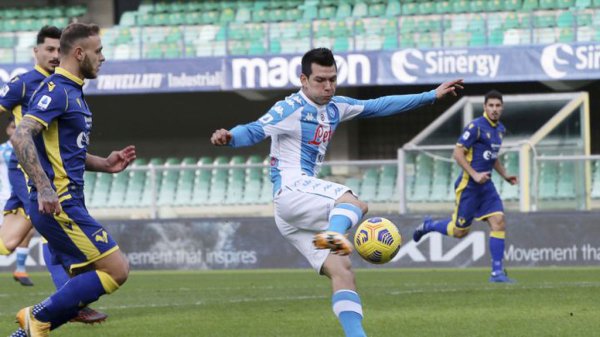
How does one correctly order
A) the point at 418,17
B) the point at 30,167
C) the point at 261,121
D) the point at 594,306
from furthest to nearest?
the point at 418,17
the point at 594,306
the point at 261,121
the point at 30,167

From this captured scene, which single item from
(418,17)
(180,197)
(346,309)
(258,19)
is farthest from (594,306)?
(258,19)

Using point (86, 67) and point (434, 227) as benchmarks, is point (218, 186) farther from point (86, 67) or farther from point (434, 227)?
point (86, 67)

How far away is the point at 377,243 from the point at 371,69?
603 inches

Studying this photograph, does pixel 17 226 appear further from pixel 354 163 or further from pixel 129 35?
pixel 129 35

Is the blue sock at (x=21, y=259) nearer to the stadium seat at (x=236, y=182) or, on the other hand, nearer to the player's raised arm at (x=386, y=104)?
the stadium seat at (x=236, y=182)

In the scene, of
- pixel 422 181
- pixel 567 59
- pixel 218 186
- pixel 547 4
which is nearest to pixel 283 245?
pixel 218 186

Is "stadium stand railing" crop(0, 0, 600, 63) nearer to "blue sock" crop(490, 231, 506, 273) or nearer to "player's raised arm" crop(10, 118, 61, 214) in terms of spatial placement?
"blue sock" crop(490, 231, 506, 273)

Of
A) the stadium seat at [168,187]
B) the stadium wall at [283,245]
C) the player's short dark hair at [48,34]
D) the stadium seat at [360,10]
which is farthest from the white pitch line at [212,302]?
the stadium seat at [360,10]

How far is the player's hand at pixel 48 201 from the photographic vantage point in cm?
715

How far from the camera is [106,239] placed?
755 cm

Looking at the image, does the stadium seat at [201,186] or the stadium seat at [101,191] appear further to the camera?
the stadium seat at [101,191]

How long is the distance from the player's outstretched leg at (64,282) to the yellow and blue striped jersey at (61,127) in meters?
1.59

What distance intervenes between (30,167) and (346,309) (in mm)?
2054

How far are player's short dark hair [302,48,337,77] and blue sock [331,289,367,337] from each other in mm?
1537
